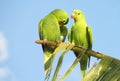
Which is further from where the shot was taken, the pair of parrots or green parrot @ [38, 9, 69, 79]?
the pair of parrots

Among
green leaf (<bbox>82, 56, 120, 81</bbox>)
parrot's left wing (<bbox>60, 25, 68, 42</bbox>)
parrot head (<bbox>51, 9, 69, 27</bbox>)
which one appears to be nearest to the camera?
green leaf (<bbox>82, 56, 120, 81</bbox>)

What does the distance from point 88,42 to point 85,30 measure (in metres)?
0.19

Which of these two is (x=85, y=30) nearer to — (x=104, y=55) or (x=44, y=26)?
(x=44, y=26)

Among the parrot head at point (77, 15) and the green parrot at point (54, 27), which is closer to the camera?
the green parrot at point (54, 27)

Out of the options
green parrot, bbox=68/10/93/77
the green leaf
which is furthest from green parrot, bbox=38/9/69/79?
the green leaf

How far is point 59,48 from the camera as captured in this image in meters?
2.43

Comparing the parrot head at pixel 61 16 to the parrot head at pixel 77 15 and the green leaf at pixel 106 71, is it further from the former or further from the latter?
the green leaf at pixel 106 71

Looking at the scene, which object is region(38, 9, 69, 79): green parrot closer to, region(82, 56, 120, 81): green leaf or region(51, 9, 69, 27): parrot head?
region(51, 9, 69, 27): parrot head

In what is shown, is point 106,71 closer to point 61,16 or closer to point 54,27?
point 61,16

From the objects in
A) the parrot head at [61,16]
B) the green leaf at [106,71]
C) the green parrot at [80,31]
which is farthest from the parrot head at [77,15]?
the green leaf at [106,71]

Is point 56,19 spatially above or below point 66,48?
below

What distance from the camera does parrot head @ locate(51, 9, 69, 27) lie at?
3871mm

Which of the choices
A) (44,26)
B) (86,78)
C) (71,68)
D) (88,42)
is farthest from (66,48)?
(44,26)

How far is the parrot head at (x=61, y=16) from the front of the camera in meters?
3.87
